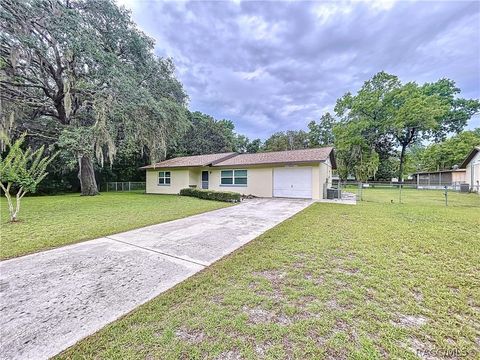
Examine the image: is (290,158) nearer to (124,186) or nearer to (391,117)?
(124,186)

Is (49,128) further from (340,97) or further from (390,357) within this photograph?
(340,97)

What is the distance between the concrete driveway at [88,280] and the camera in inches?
75.8

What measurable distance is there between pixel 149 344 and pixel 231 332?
698mm

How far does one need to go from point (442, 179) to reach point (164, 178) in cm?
3570

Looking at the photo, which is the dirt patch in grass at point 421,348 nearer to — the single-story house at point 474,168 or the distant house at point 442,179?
the single-story house at point 474,168

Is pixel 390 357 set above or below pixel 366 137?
below

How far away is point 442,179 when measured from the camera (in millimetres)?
28766

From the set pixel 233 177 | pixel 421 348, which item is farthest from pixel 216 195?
pixel 421 348

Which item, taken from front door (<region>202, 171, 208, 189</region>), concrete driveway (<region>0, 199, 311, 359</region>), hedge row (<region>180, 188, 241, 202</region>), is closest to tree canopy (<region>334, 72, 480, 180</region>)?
front door (<region>202, 171, 208, 189</region>)

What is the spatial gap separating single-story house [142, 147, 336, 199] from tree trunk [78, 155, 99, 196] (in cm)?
401

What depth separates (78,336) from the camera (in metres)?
1.87

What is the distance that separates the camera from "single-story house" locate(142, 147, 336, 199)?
12480 mm

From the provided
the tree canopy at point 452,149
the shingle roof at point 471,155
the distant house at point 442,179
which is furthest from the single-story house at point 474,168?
the tree canopy at point 452,149

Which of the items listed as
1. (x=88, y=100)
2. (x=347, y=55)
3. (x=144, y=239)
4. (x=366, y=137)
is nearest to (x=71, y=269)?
(x=144, y=239)
